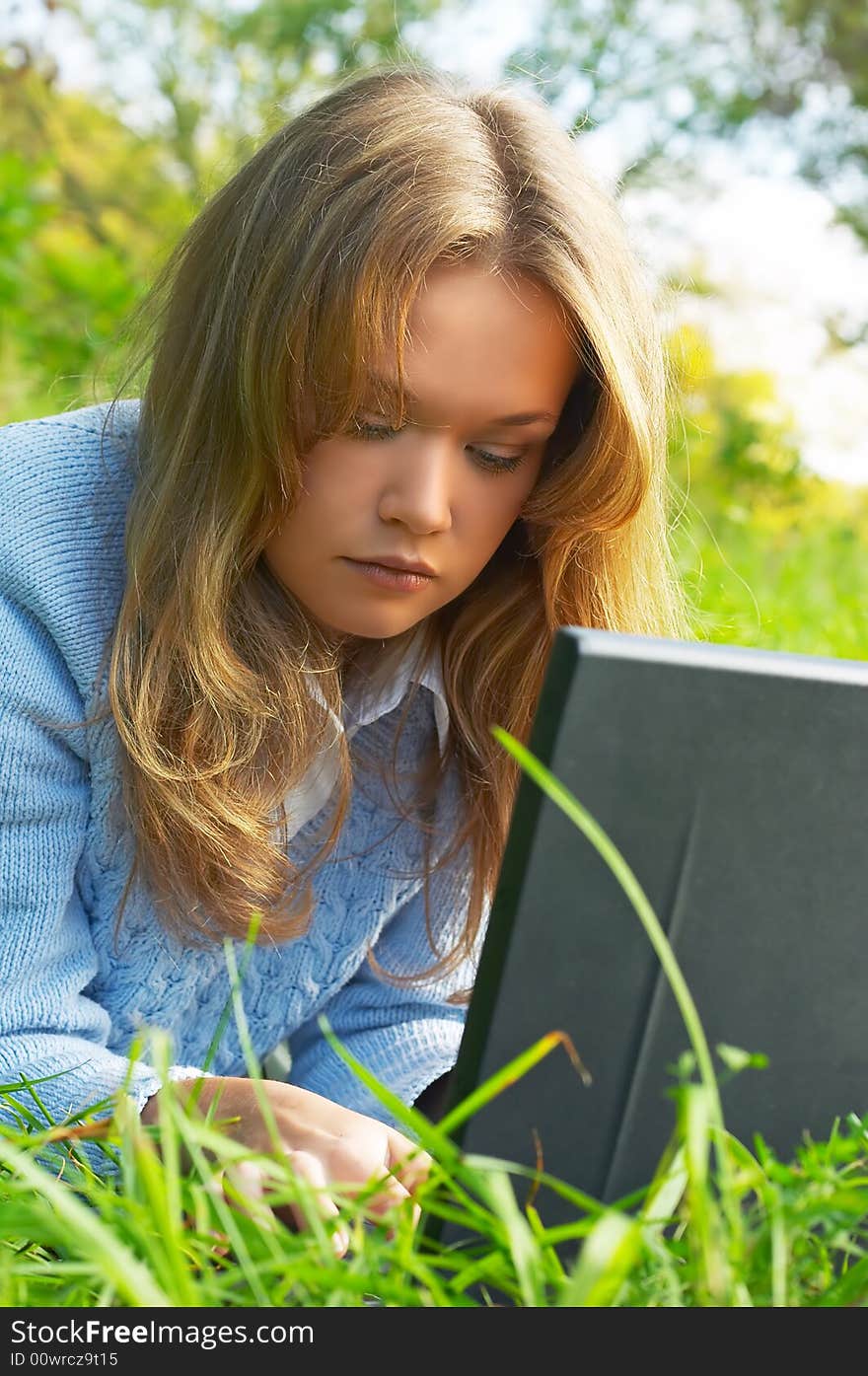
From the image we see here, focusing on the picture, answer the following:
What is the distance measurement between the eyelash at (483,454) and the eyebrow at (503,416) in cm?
3

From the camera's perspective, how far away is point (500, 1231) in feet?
→ 2.13

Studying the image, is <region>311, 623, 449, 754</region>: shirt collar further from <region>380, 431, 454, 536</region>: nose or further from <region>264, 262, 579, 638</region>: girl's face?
<region>380, 431, 454, 536</region>: nose

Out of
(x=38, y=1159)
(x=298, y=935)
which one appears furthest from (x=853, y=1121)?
(x=298, y=935)

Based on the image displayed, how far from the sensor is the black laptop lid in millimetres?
653

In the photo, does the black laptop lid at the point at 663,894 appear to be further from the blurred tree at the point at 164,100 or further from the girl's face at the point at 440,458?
the blurred tree at the point at 164,100

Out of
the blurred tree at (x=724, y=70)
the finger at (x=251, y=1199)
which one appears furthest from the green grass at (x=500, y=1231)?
the blurred tree at (x=724, y=70)

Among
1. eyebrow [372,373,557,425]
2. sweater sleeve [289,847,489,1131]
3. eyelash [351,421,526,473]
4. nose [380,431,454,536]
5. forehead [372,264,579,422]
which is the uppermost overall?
forehead [372,264,579,422]

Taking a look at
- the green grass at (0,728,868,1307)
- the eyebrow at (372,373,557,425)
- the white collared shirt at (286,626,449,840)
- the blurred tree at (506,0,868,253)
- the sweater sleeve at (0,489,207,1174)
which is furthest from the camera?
the blurred tree at (506,0,868,253)

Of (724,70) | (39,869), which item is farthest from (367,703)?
(724,70)

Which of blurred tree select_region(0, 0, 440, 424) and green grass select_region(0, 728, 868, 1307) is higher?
blurred tree select_region(0, 0, 440, 424)

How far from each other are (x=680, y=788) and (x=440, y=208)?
70cm

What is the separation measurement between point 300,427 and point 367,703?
385 mm

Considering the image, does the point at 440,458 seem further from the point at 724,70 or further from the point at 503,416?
the point at 724,70

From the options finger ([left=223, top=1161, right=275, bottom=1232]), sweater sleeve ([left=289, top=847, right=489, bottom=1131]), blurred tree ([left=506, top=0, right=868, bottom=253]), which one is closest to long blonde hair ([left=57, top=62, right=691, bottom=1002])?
sweater sleeve ([left=289, top=847, right=489, bottom=1131])
